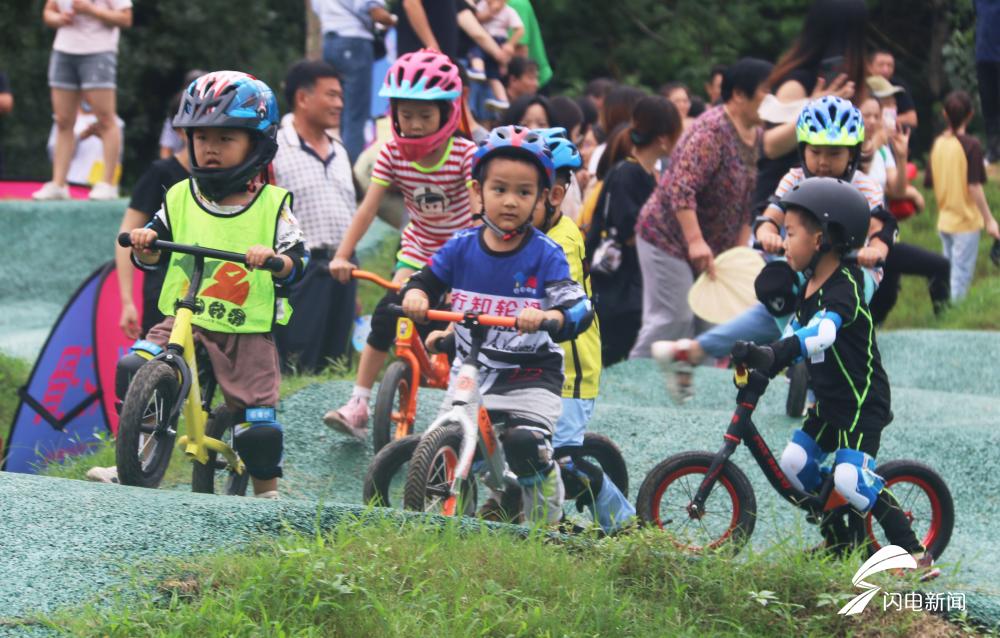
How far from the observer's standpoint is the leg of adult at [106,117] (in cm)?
1210

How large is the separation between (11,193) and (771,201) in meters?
9.13

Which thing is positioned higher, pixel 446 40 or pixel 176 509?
pixel 446 40

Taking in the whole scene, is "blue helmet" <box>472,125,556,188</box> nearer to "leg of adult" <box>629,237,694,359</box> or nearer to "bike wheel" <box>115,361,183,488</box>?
"bike wheel" <box>115,361,183,488</box>

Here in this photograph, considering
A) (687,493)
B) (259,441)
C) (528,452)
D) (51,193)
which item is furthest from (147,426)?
(51,193)

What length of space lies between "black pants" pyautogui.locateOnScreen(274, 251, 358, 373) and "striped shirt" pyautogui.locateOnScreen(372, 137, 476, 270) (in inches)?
71.6

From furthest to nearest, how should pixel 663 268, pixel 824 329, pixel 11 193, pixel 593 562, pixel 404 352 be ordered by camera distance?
1. pixel 11 193
2. pixel 663 268
3. pixel 404 352
4. pixel 824 329
5. pixel 593 562

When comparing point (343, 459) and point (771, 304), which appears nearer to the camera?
point (771, 304)

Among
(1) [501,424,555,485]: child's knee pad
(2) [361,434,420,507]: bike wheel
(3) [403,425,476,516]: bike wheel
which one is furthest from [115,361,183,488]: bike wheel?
(1) [501,424,555,485]: child's knee pad

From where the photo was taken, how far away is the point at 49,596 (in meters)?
4.20

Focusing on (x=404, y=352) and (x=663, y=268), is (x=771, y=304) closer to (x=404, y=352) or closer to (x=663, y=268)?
(x=404, y=352)

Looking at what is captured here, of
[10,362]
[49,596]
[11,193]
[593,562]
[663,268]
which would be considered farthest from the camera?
[11,193]

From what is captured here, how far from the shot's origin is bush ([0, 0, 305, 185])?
19984mm

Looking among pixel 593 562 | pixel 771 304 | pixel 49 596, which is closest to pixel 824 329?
pixel 771 304

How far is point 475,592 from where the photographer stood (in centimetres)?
441
